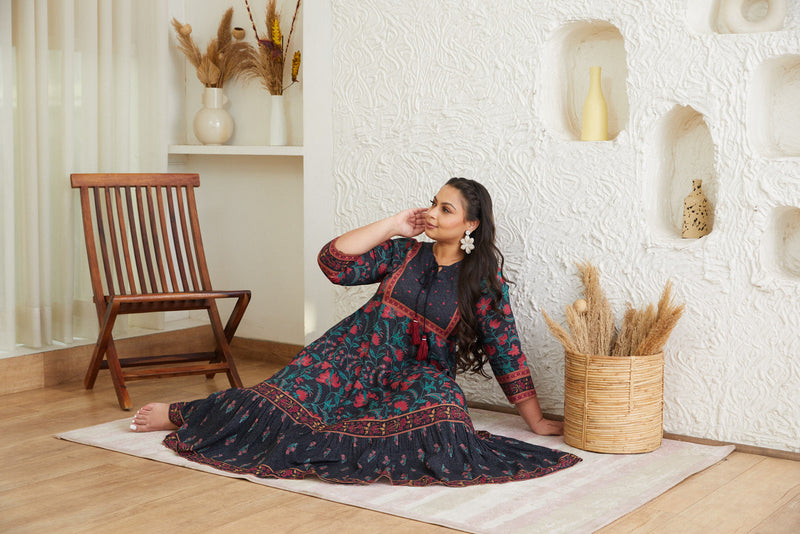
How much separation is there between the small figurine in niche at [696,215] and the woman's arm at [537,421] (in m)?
0.85

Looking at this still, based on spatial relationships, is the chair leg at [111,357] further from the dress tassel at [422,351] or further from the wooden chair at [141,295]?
the dress tassel at [422,351]

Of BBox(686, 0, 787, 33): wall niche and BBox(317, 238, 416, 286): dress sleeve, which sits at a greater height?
BBox(686, 0, 787, 33): wall niche

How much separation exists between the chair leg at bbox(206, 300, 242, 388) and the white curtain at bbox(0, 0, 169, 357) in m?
0.76

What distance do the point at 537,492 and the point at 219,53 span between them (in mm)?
3112

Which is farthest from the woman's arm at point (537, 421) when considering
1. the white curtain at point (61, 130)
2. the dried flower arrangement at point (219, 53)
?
the dried flower arrangement at point (219, 53)

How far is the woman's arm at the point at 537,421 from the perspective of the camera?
3.31 metres

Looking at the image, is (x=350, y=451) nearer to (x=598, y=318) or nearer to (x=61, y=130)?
(x=598, y=318)

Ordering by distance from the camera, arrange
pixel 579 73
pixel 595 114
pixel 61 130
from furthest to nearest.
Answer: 1. pixel 61 130
2. pixel 579 73
3. pixel 595 114

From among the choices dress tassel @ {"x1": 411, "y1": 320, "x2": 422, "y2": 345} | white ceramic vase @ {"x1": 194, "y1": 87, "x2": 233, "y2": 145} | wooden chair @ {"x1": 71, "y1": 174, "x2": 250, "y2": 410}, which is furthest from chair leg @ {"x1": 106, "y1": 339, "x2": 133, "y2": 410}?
white ceramic vase @ {"x1": 194, "y1": 87, "x2": 233, "y2": 145}

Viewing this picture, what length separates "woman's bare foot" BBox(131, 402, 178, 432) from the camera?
129 inches

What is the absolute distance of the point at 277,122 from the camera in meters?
4.60

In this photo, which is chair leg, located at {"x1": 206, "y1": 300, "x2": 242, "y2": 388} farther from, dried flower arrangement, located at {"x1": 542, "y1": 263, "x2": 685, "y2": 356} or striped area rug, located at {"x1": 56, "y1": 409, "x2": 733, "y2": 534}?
dried flower arrangement, located at {"x1": 542, "y1": 263, "x2": 685, "y2": 356}

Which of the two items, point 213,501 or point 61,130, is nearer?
point 213,501

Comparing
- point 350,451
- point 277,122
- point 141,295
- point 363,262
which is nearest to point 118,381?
point 141,295
